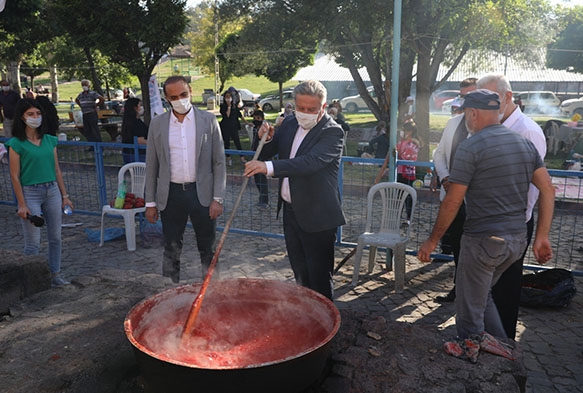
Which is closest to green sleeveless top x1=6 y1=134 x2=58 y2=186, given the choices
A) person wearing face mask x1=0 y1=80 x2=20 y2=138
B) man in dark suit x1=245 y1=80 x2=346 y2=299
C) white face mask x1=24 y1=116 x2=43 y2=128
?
white face mask x1=24 y1=116 x2=43 y2=128

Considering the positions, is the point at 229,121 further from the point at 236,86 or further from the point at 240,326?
the point at 236,86

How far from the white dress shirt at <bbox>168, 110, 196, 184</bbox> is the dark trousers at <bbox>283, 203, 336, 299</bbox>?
1.07 m

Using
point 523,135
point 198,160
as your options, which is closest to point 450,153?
point 523,135

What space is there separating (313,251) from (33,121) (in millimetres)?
3122

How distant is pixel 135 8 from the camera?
13.1m

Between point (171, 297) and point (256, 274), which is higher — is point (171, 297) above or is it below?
above

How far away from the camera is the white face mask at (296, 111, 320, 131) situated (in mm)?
3773

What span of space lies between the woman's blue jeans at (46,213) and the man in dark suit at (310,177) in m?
2.50

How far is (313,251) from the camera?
4027 mm

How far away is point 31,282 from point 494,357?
374 cm

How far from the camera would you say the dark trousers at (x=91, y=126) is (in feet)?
50.9

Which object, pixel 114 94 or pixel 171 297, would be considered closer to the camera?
pixel 171 297

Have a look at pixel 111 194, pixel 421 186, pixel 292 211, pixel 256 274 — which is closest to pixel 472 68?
pixel 421 186

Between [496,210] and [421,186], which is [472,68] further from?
[496,210]
